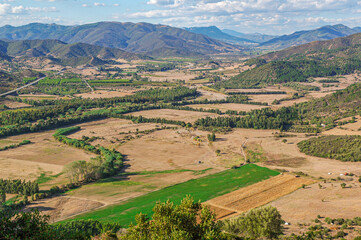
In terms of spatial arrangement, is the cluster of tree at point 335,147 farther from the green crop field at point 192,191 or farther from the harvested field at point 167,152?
the harvested field at point 167,152

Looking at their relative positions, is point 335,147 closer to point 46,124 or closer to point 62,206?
point 62,206

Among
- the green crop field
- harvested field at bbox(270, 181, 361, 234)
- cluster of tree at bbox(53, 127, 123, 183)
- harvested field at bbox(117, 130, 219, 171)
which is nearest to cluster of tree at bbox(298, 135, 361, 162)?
harvested field at bbox(270, 181, 361, 234)

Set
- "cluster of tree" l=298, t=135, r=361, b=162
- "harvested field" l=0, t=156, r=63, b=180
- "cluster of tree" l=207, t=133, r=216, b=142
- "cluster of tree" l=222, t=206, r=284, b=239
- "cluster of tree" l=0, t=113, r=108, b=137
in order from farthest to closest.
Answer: "cluster of tree" l=0, t=113, r=108, b=137 < "cluster of tree" l=207, t=133, r=216, b=142 < "cluster of tree" l=298, t=135, r=361, b=162 < "harvested field" l=0, t=156, r=63, b=180 < "cluster of tree" l=222, t=206, r=284, b=239

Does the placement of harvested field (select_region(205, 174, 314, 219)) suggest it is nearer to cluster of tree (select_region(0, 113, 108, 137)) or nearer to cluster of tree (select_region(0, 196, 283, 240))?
cluster of tree (select_region(0, 196, 283, 240))

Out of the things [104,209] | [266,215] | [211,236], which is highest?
[211,236]

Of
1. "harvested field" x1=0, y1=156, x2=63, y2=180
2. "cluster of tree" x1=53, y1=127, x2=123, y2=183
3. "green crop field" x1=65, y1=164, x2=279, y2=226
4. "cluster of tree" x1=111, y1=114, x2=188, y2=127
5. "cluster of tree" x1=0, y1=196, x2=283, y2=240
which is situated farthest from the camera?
"cluster of tree" x1=111, y1=114, x2=188, y2=127

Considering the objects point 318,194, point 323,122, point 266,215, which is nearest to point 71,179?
point 266,215

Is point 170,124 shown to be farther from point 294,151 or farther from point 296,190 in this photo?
point 296,190
